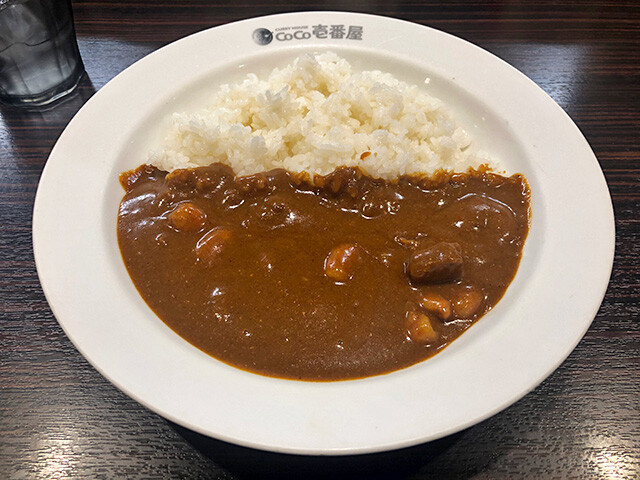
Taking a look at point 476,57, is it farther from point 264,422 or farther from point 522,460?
point 264,422

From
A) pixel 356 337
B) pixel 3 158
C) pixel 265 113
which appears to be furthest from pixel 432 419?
pixel 3 158

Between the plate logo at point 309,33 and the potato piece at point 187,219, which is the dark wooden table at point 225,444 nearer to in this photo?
the potato piece at point 187,219

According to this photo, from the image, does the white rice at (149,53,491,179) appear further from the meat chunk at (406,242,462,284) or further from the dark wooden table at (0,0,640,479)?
the dark wooden table at (0,0,640,479)

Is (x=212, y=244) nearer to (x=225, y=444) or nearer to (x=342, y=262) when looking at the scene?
(x=342, y=262)

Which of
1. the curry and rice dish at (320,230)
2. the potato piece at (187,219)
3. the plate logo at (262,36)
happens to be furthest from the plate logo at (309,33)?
the potato piece at (187,219)

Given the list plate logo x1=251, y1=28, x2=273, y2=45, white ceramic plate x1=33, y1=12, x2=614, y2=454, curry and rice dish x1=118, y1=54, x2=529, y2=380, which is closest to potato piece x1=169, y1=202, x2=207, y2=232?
curry and rice dish x1=118, y1=54, x2=529, y2=380

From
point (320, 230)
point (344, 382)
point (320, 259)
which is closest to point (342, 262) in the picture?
point (320, 259)

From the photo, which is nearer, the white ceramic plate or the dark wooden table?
the white ceramic plate
